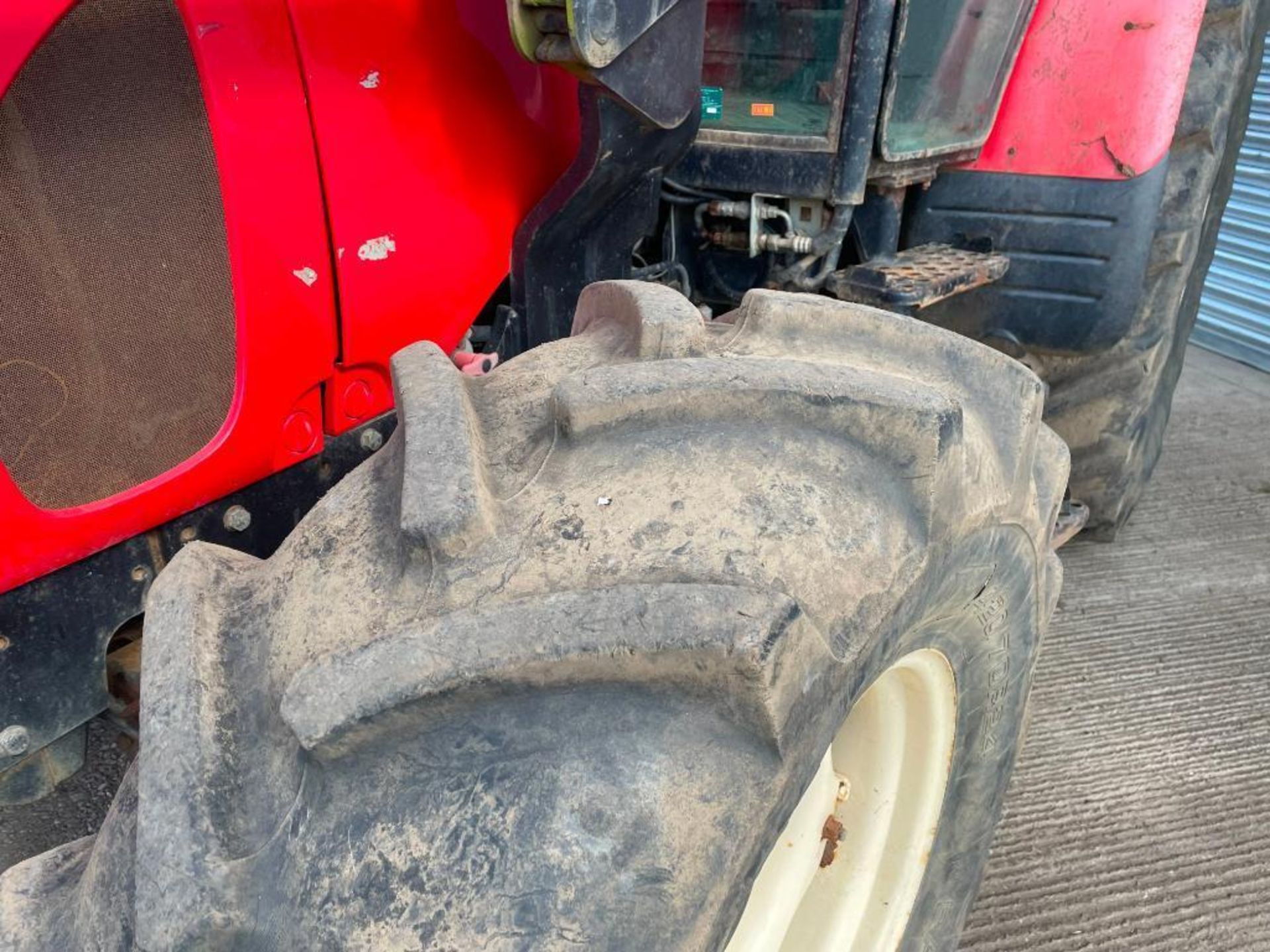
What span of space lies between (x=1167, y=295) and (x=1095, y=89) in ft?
1.41

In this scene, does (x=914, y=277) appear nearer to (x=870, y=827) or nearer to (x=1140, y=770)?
(x=870, y=827)

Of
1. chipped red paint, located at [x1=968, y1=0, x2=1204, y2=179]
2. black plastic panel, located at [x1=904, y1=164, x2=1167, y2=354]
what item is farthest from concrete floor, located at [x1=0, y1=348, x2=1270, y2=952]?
chipped red paint, located at [x1=968, y1=0, x2=1204, y2=179]

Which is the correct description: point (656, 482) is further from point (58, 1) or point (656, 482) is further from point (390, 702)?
point (58, 1)

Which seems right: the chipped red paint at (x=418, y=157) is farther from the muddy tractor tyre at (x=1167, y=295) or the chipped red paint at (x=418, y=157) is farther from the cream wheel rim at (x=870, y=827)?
the muddy tractor tyre at (x=1167, y=295)

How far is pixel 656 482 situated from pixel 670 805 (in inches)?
8.2

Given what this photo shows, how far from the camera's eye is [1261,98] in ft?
13.2

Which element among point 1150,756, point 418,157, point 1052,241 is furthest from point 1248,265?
point 418,157

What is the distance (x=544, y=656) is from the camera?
1.99 feet

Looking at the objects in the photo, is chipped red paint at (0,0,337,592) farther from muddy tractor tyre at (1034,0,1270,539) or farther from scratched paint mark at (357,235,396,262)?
muddy tractor tyre at (1034,0,1270,539)

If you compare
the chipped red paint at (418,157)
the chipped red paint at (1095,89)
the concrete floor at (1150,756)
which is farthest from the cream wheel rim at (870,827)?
the chipped red paint at (1095,89)

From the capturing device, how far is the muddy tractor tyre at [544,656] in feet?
1.98

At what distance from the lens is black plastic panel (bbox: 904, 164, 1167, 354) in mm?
1655

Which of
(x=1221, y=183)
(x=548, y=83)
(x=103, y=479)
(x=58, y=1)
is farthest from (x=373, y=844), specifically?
(x=1221, y=183)

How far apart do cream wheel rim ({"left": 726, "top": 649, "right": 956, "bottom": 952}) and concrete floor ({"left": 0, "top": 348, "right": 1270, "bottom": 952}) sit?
31 cm
